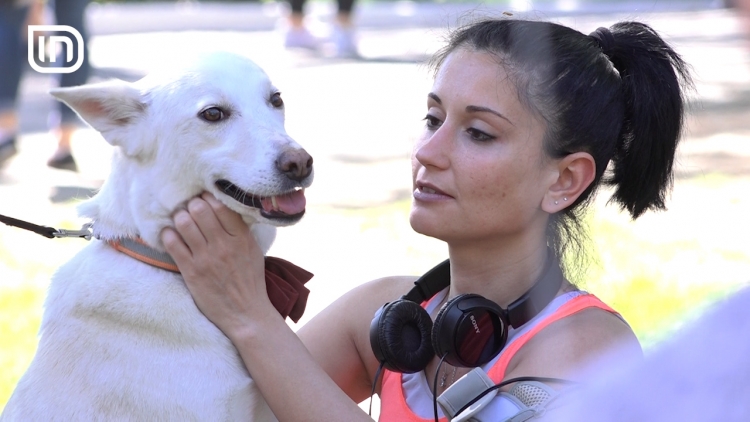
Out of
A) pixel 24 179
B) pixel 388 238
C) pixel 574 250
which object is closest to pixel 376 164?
pixel 388 238

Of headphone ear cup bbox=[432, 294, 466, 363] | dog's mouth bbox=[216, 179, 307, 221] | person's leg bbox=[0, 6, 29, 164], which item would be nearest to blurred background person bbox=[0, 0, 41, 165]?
person's leg bbox=[0, 6, 29, 164]

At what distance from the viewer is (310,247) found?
508cm

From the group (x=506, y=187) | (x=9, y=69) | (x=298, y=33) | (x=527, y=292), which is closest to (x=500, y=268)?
(x=527, y=292)

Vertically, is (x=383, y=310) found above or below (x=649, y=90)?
below

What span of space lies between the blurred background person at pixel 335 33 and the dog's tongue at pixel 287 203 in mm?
9315

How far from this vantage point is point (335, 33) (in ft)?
37.2

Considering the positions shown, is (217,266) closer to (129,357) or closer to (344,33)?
(129,357)

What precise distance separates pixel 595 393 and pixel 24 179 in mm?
5784

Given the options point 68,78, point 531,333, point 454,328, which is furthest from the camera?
point 68,78

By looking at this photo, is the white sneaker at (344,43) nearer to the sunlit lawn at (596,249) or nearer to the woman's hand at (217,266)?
the sunlit lawn at (596,249)

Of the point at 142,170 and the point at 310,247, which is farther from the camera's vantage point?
the point at 310,247

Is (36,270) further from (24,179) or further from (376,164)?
(376,164)

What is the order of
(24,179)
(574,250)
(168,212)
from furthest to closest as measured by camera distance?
(24,179)
(574,250)
(168,212)

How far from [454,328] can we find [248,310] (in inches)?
19.1
